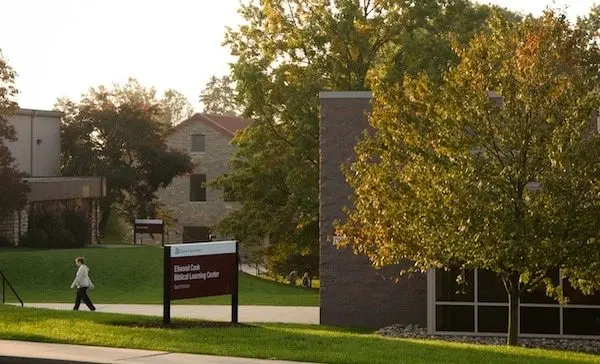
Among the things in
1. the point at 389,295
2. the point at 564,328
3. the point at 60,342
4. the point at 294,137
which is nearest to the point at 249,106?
the point at 294,137

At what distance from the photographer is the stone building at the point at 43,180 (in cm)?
5944

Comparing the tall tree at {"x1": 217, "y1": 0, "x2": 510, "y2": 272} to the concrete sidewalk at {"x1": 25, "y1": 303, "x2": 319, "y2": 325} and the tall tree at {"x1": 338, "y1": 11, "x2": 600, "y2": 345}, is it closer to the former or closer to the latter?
the concrete sidewalk at {"x1": 25, "y1": 303, "x2": 319, "y2": 325}

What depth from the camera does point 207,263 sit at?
2586 cm

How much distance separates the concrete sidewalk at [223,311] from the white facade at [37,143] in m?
32.8

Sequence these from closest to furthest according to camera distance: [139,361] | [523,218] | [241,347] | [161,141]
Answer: [139,361] → [241,347] → [523,218] → [161,141]

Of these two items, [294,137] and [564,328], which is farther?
[294,137]

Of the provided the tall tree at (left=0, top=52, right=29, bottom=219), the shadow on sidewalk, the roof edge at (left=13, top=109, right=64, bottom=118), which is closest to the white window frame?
the shadow on sidewalk

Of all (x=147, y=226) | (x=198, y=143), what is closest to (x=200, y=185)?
(x=198, y=143)

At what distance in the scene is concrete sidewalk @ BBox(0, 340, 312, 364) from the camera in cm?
1862

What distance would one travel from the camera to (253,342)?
2103 cm

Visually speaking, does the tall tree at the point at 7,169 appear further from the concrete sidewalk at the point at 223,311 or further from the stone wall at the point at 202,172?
the stone wall at the point at 202,172

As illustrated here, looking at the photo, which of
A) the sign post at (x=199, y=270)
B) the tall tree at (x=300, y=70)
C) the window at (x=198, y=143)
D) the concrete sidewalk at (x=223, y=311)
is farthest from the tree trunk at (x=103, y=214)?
the sign post at (x=199, y=270)

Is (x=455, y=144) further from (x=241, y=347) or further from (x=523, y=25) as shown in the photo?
(x=241, y=347)

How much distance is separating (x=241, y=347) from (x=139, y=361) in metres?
2.11
